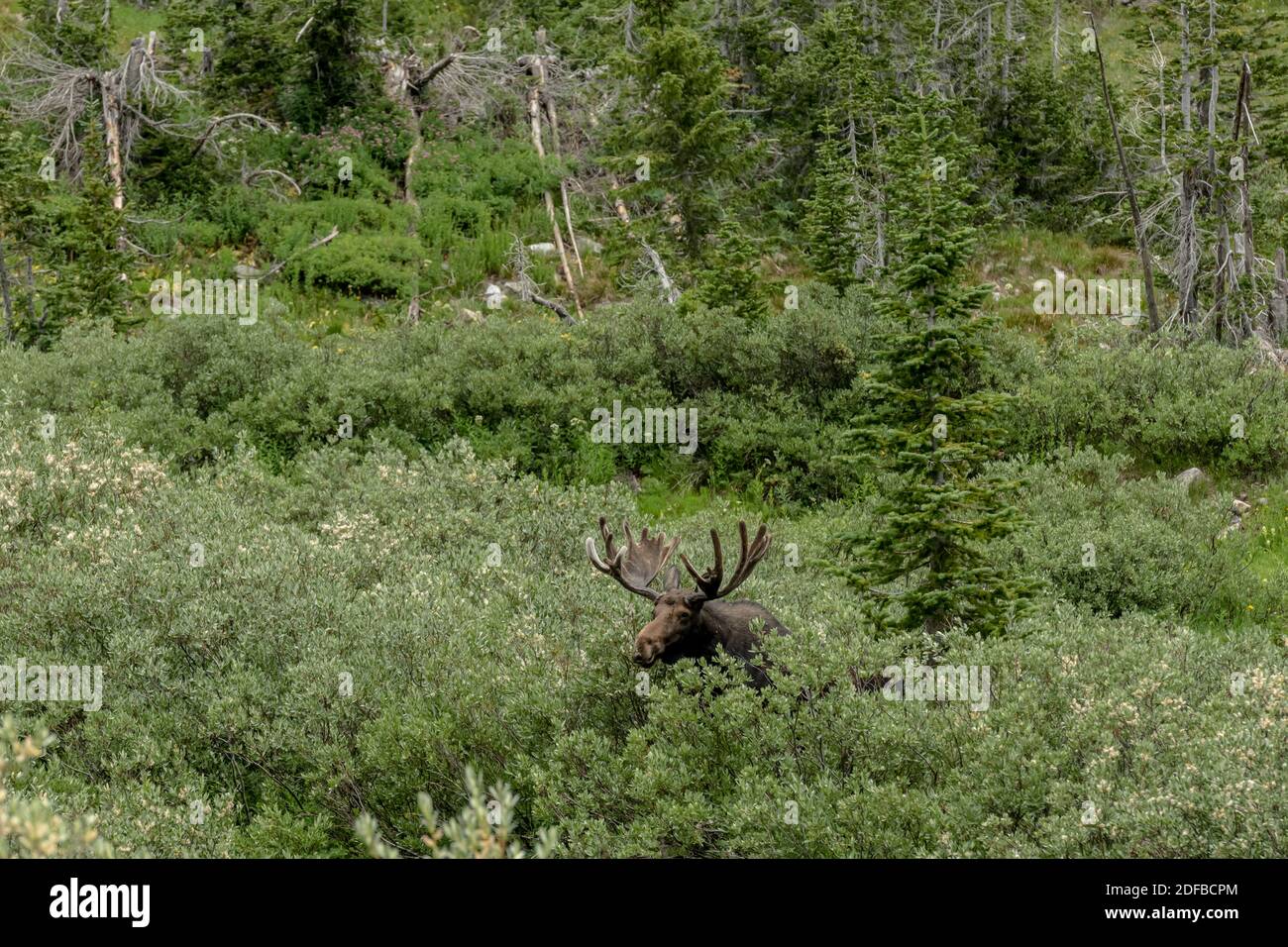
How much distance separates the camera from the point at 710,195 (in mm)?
22188

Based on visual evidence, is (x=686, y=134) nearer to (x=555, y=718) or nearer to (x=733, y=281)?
(x=733, y=281)

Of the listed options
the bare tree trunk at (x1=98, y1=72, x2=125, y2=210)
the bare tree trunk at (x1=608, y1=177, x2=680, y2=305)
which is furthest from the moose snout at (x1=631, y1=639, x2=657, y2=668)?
the bare tree trunk at (x1=98, y1=72, x2=125, y2=210)

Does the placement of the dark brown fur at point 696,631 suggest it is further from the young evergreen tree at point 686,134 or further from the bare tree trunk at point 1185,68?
the bare tree trunk at point 1185,68

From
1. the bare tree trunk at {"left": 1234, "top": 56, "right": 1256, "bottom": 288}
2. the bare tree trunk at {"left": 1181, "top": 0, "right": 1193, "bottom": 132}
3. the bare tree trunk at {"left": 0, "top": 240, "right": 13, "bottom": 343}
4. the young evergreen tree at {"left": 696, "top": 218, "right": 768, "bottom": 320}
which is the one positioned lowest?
the bare tree trunk at {"left": 0, "top": 240, "right": 13, "bottom": 343}

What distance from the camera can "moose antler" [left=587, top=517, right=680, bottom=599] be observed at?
362 inches

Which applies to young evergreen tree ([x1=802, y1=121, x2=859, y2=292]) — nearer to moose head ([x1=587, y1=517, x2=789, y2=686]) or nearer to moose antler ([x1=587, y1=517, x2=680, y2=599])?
moose antler ([x1=587, y1=517, x2=680, y2=599])

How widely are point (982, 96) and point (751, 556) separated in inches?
976

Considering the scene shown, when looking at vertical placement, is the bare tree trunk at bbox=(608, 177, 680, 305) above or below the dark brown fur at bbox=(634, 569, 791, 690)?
above

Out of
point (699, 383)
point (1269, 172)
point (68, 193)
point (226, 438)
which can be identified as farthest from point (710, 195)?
point (1269, 172)

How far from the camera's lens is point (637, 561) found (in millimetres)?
9633

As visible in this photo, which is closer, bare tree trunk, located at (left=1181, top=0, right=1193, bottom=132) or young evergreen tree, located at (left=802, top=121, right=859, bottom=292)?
bare tree trunk, located at (left=1181, top=0, right=1193, bottom=132)

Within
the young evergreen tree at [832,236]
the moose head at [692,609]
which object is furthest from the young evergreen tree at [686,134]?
the moose head at [692,609]

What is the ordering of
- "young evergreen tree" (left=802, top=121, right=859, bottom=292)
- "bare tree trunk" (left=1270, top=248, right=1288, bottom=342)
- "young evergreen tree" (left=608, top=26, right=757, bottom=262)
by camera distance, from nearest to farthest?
"young evergreen tree" (left=608, top=26, right=757, bottom=262), "young evergreen tree" (left=802, top=121, right=859, bottom=292), "bare tree trunk" (left=1270, top=248, right=1288, bottom=342)
